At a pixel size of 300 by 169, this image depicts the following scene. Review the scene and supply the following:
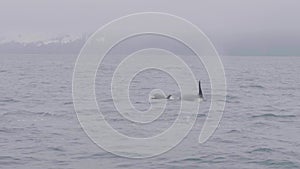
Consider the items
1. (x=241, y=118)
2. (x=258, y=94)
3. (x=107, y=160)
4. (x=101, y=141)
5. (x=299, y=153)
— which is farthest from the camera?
(x=258, y=94)

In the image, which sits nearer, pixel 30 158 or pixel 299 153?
pixel 30 158

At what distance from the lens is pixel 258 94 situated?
4784 cm

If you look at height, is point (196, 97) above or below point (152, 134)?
above

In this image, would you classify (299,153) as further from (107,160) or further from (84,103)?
(84,103)

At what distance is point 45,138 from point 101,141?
2591 millimetres

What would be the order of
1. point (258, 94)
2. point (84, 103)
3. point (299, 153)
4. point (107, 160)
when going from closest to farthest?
point (107, 160) → point (299, 153) → point (84, 103) → point (258, 94)

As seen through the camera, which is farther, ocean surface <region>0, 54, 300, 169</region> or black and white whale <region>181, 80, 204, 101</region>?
black and white whale <region>181, 80, 204, 101</region>

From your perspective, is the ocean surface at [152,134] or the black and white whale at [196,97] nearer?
the ocean surface at [152,134]

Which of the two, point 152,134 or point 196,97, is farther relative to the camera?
point 196,97

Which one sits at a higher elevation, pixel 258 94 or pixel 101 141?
pixel 258 94

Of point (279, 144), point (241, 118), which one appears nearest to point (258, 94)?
point (241, 118)

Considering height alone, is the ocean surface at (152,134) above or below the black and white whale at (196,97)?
below

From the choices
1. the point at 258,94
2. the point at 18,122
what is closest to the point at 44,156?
the point at 18,122

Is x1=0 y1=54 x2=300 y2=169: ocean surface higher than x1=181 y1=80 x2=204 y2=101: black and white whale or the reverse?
the reverse
